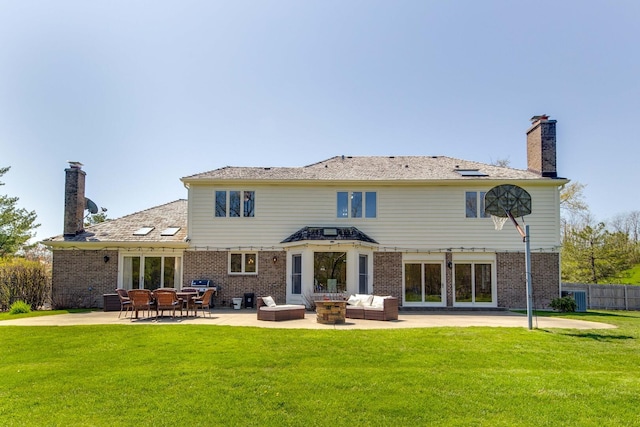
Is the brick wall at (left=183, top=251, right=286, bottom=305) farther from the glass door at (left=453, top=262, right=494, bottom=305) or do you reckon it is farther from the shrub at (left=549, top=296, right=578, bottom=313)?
the shrub at (left=549, top=296, right=578, bottom=313)

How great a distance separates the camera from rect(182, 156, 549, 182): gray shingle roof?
739 inches

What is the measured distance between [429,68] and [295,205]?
7831 millimetres

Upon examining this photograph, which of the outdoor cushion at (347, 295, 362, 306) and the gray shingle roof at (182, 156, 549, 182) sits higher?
the gray shingle roof at (182, 156, 549, 182)

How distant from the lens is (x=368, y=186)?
18.9 meters

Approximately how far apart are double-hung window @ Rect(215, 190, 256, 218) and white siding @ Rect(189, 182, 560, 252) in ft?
0.62

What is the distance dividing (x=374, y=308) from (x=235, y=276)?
7.21m

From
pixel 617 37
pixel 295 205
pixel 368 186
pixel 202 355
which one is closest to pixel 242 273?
pixel 295 205

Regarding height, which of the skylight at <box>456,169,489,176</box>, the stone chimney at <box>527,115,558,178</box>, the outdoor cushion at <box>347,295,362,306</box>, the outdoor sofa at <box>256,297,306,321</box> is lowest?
the outdoor sofa at <box>256,297,306,321</box>

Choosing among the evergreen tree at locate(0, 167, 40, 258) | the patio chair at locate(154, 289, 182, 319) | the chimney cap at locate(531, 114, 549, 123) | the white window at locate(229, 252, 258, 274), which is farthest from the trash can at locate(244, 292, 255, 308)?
the evergreen tree at locate(0, 167, 40, 258)

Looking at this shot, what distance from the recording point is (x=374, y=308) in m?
13.6

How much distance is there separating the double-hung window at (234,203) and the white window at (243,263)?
171 centimetres

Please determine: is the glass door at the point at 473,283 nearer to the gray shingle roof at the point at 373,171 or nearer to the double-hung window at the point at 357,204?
the gray shingle roof at the point at 373,171

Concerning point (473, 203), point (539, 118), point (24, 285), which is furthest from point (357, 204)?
point (24, 285)

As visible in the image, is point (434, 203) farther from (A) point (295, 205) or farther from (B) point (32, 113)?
(B) point (32, 113)
